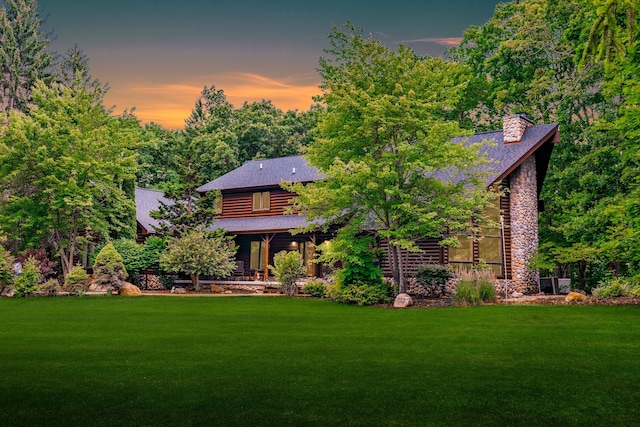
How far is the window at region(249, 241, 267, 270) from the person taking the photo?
36.4 meters

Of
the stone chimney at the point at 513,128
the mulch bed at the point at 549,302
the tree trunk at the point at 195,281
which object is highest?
the stone chimney at the point at 513,128

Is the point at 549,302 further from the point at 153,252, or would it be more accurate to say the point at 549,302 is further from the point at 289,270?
the point at 153,252

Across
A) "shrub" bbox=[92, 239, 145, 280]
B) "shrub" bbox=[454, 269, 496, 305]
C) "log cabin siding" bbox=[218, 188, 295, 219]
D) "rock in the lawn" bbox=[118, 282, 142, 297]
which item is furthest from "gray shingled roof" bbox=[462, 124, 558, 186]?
"shrub" bbox=[92, 239, 145, 280]

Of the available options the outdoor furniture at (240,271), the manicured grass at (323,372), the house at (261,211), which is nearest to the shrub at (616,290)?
the manicured grass at (323,372)

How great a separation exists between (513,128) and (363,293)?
1305 centimetres

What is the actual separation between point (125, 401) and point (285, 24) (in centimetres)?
2463

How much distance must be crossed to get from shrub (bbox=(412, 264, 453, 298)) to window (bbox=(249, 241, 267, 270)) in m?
13.0

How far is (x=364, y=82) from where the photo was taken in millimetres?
23953

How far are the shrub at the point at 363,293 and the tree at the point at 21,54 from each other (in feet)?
149

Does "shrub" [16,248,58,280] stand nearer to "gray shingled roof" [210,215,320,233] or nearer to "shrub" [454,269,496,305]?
"gray shingled roof" [210,215,320,233]

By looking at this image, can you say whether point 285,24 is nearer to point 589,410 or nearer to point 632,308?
point 632,308

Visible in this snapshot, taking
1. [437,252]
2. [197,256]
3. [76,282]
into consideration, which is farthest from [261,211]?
[437,252]

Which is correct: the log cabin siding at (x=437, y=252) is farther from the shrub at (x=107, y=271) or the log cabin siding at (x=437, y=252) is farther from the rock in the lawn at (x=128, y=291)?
the shrub at (x=107, y=271)

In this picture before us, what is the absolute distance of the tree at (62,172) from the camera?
3148 cm
